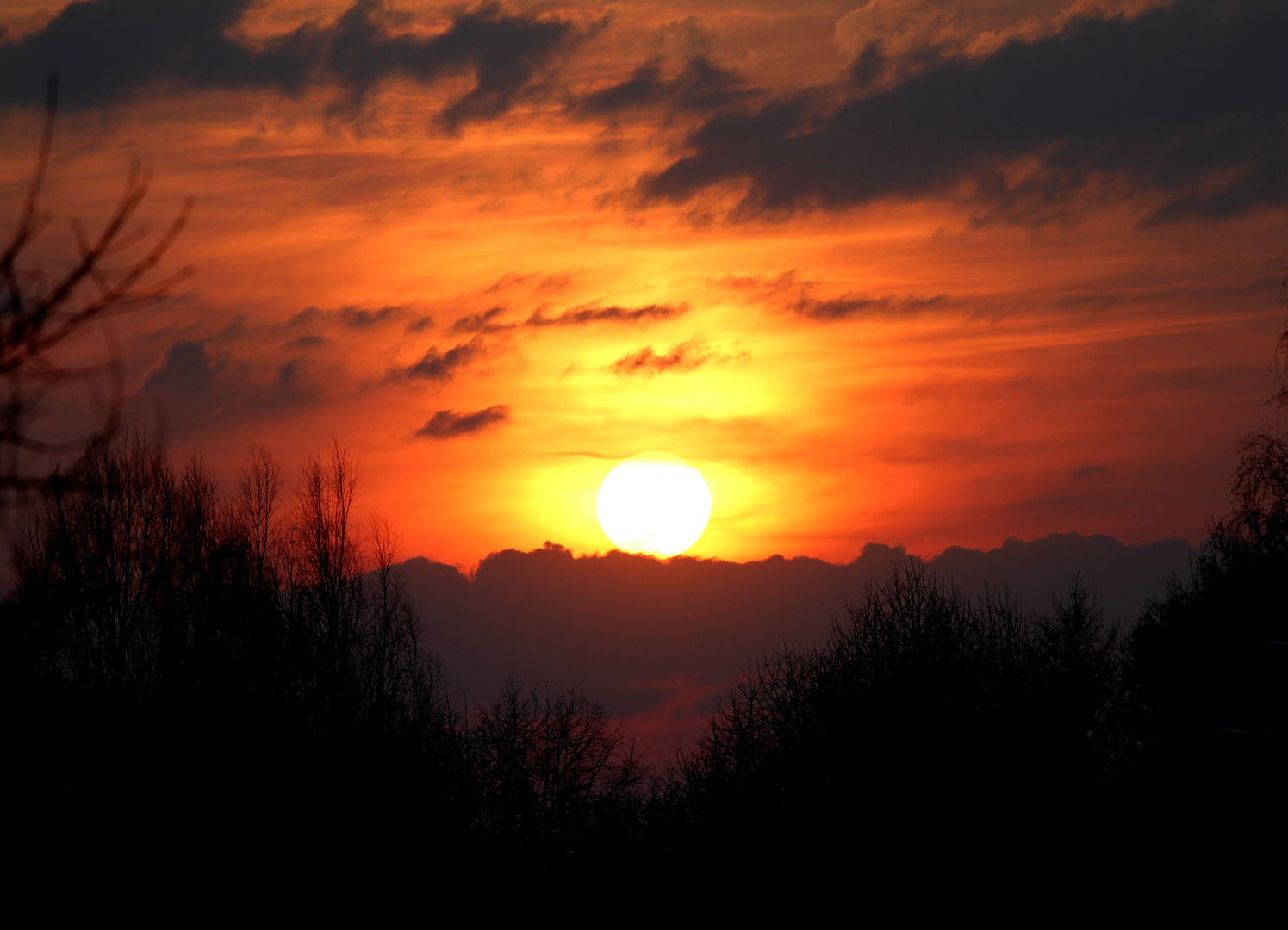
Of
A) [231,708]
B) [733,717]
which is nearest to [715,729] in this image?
[733,717]

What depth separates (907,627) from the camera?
40625 mm

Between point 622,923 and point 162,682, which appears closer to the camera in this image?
point 162,682

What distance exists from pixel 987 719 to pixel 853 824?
5.66m

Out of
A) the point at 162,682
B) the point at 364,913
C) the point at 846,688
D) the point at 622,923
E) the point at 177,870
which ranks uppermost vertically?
the point at 162,682

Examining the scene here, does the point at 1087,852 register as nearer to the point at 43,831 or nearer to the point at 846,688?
the point at 846,688

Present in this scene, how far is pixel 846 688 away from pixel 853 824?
4.84 metres

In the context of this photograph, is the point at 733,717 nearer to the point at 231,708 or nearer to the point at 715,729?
the point at 715,729

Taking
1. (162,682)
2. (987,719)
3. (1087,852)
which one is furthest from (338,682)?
(1087,852)

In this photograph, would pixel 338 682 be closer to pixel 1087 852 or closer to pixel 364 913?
pixel 364 913

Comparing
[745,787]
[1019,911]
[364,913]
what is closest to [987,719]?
[1019,911]

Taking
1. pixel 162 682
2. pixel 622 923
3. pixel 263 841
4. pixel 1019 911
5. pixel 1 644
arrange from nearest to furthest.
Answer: pixel 1 644 → pixel 1019 911 → pixel 263 841 → pixel 162 682 → pixel 622 923

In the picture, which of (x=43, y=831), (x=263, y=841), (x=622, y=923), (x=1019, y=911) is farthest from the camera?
(x=622, y=923)

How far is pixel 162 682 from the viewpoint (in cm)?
3819

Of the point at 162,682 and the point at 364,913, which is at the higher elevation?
the point at 162,682
